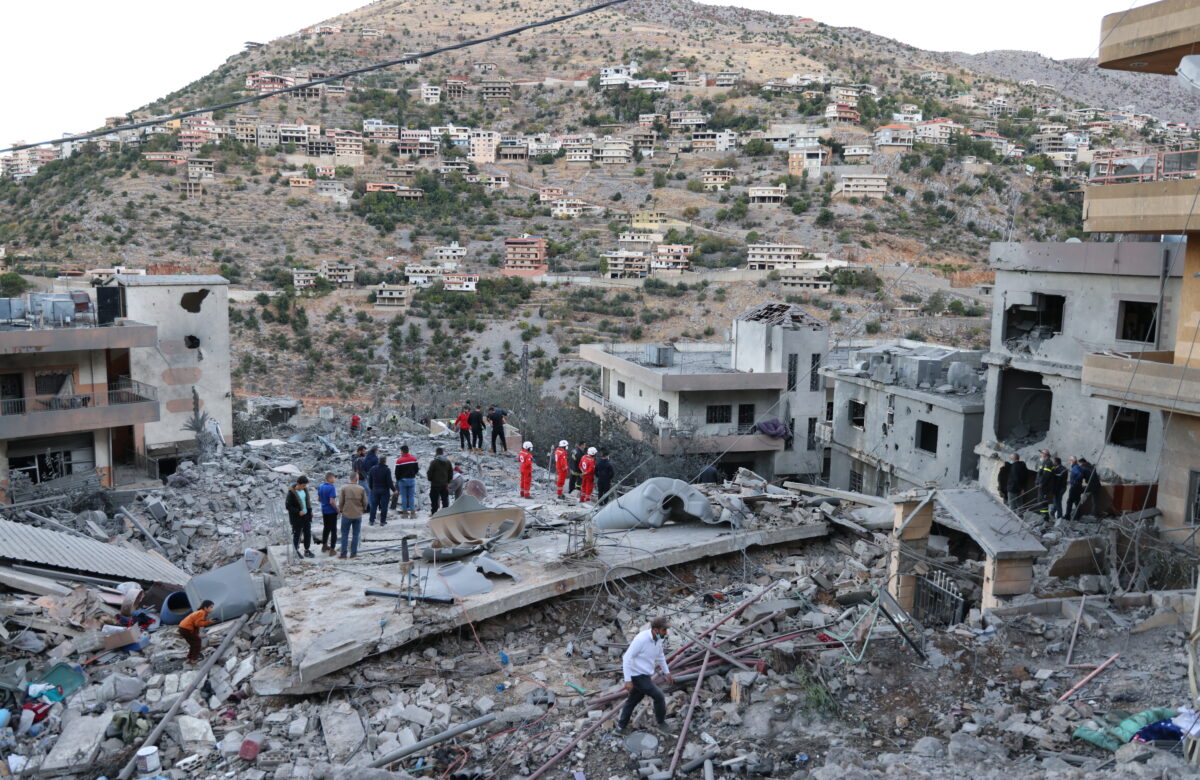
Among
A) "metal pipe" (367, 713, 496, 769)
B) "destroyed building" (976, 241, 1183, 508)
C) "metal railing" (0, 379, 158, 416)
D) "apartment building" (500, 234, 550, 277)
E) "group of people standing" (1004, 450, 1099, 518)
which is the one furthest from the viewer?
"apartment building" (500, 234, 550, 277)

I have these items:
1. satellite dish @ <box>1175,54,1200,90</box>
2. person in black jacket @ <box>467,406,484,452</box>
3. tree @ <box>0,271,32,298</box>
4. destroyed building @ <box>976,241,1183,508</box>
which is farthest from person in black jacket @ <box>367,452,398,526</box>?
tree @ <box>0,271,32,298</box>

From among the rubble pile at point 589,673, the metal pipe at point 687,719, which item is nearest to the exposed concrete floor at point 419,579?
the rubble pile at point 589,673

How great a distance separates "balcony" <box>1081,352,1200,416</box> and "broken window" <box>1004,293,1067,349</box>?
663cm

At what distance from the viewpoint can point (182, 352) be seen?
27.7m

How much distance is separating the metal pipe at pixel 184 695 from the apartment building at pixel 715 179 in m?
103

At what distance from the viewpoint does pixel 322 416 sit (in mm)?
30250

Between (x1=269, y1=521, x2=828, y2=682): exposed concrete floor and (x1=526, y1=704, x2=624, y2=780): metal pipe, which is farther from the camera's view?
(x1=269, y1=521, x2=828, y2=682): exposed concrete floor

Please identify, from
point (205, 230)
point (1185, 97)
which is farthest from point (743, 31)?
point (205, 230)

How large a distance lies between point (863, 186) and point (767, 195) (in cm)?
996

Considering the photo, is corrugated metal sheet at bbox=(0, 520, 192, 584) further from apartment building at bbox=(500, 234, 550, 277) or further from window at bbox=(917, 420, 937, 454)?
apartment building at bbox=(500, 234, 550, 277)

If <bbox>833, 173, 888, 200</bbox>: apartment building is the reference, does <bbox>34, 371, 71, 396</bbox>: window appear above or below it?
below

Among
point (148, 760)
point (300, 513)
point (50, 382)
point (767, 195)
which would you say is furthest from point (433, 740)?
point (767, 195)

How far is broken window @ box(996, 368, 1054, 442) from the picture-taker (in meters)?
20.7

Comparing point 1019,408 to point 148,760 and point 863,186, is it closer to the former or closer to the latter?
point 148,760
